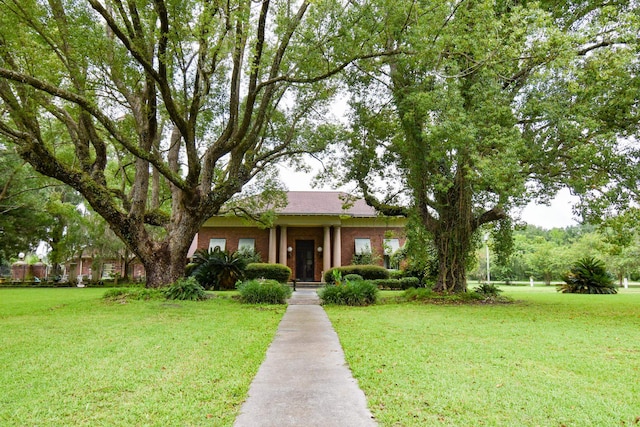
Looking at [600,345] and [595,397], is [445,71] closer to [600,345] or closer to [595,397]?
[600,345]

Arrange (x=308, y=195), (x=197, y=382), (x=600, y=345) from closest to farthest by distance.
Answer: (x=197, y=382) → (x=600, y=345) → (x=308, y=195)

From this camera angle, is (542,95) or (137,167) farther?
(137,167)

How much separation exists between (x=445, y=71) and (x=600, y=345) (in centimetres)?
753

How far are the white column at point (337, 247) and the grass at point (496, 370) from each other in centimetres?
1529

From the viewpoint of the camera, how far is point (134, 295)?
11.3 meters

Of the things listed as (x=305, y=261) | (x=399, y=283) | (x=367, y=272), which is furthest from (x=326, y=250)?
(x=399, y=283)

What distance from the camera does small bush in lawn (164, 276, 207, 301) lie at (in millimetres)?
11328

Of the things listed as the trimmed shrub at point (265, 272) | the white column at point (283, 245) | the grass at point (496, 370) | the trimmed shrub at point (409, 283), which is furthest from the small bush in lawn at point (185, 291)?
the white column at point (283, 245)

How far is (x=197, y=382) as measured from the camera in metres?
3.60

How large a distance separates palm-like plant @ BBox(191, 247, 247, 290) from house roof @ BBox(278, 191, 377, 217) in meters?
5.69

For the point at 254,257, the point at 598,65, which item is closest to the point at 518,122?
the point at 598,65

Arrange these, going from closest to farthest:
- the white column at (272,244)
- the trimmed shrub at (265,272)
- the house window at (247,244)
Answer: the trimmed shrub at (265,272)
the white column at (272,244)
the house window at (247,244)

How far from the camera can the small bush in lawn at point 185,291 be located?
37.2 feet

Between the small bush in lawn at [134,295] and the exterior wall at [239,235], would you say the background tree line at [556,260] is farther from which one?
the small bush in lawn at [134,295]
